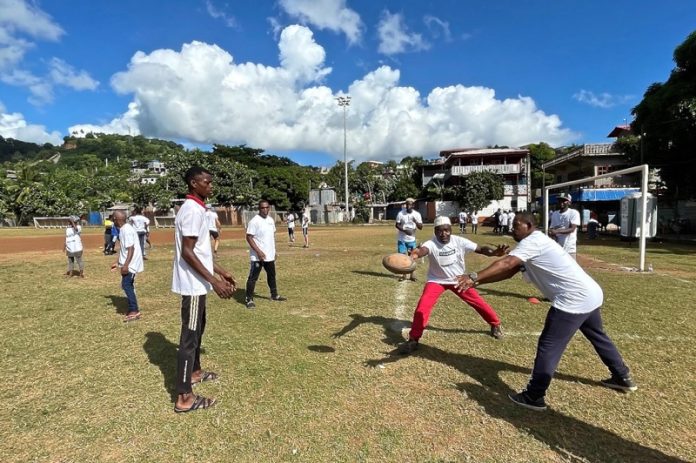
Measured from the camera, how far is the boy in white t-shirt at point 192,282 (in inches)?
143

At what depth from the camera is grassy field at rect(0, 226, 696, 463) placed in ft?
10.5

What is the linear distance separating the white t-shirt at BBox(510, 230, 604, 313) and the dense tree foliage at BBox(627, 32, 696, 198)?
67.9 ft

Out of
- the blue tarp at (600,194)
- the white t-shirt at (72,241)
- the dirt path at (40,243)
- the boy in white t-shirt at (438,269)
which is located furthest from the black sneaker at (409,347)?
the blue tarp at (600,194)

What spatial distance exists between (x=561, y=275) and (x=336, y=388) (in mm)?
2401

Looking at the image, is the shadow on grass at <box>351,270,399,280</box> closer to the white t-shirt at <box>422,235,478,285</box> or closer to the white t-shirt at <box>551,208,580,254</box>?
the white t-shirt at <box>551,208,580,254</box>

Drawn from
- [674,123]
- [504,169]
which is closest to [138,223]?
[674,123]

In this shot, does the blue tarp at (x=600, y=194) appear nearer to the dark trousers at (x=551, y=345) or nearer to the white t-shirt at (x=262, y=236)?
the white t-shirt at (x=262, y=236)

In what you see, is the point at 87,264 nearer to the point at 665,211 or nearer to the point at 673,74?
the point at 673,74

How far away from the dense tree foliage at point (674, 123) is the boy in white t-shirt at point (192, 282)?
75.2ft

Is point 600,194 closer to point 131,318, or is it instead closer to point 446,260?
point 446,260

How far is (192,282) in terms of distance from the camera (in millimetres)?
3756

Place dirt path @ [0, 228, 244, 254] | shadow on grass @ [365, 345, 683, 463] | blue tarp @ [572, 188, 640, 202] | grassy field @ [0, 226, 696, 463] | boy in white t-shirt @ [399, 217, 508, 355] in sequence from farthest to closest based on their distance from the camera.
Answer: blue tarp @ [572, 188, 640, 202]
dirt path @ [0, 228, 244, 254]
boy in white t-shirt @ [399, 217, 508, 355]
grassy field @ [0, 226, 696, 463]
shadow on grass @ [365, 345, 683, 463]

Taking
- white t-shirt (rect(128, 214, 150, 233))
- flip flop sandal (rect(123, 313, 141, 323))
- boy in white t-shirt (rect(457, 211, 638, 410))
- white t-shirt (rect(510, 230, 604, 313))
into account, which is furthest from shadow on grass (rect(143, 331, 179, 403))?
white t-shirt (rect(128, 214, 150, 233))

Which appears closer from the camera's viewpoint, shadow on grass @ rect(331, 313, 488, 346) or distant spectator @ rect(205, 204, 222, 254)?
distant spectator @ rect(205, 204, 222, 254)
